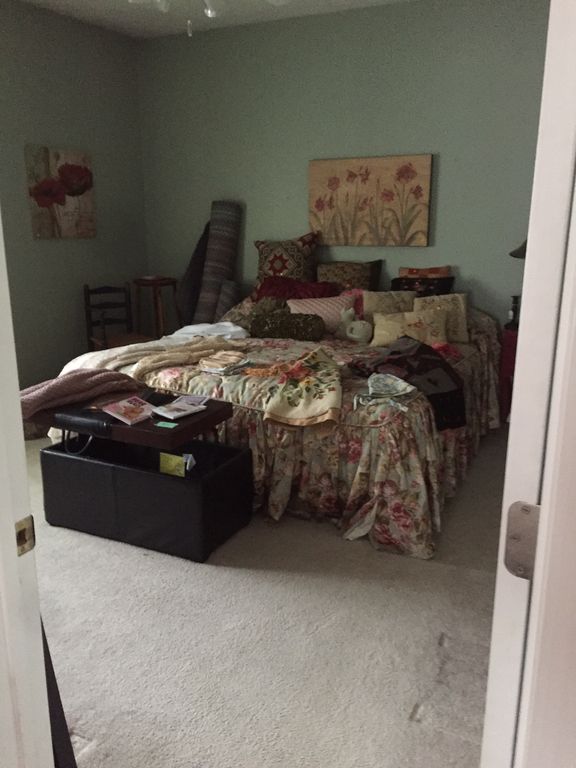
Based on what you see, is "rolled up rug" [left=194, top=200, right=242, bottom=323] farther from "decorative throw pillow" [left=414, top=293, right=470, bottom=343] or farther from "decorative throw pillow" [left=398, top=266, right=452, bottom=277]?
"decorative throw pillow" [left=414, top=293, right=470, bottom=343]

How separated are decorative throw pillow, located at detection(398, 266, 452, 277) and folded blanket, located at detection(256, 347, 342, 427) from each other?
1709 mm

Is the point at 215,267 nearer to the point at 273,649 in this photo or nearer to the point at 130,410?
the point at 130,410

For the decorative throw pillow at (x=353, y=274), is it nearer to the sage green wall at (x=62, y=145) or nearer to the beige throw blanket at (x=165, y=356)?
the beige throw blanket at (x=165, y=356)

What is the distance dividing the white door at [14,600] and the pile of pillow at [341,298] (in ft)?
10.6

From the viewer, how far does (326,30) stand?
4609mm

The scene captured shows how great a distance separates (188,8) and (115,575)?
12.3ft

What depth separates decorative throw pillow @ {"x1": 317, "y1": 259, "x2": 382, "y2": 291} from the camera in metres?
4.67

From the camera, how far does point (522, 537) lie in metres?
0.75

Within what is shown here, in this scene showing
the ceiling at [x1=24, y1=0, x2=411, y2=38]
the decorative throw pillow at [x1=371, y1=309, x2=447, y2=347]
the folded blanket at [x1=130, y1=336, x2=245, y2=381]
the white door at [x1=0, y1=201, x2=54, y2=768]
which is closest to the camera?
the white door at [x1=0, y1=201, x2=54, y2=768]

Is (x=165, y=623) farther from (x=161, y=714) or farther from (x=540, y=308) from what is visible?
(x=540, y=308)

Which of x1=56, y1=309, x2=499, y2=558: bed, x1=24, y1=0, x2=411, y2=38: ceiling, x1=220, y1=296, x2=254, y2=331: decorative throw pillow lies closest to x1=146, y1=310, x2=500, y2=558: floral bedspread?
x1=56, y1=309, x2=499, y2=558: bed

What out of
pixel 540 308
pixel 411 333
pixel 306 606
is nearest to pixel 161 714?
pixel 306 606

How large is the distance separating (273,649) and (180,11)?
418 centimetres

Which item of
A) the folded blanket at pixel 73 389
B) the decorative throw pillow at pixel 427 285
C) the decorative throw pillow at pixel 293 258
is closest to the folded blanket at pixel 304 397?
the folded blanket at pixel 73 389
